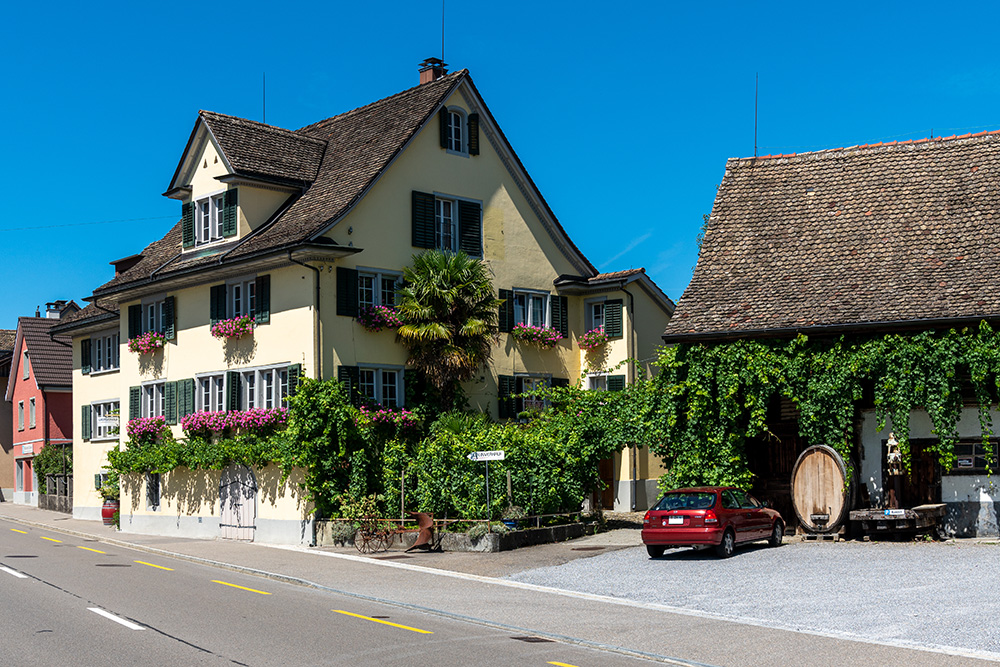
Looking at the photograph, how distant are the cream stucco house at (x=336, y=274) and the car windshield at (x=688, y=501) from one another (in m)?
10.9

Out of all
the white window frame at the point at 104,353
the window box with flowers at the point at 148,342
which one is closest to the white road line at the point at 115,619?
the window box with flowers at the point at 148,342

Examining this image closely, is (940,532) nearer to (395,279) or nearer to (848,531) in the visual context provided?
(848,531)

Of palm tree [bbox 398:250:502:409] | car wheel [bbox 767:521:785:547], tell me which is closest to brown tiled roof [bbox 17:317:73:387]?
Answer: palm tree [bbox 398:250:502:409]

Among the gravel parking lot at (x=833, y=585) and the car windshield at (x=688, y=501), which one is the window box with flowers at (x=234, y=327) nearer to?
the gravel parking lot at (x=833, y=585)

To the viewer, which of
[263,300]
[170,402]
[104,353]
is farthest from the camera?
[104,353]

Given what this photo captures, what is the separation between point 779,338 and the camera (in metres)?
24.7

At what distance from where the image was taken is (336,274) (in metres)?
30.2

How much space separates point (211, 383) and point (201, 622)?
761 inches

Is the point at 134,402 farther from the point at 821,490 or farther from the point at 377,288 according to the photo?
the point at 821,490

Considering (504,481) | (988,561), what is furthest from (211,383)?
(988,561)

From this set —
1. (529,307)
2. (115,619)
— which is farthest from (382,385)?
(115,619)

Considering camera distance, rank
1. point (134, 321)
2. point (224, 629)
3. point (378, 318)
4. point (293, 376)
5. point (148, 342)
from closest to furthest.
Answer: point (224, 629)
point (293, 376)
point (378, 318)
point (148, 342)
point (134, 321)

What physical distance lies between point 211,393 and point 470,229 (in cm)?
917

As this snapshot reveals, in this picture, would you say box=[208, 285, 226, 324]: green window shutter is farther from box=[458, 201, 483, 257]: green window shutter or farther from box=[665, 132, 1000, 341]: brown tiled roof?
box=[665, 132, 1000, 341]: brown tiled roof
